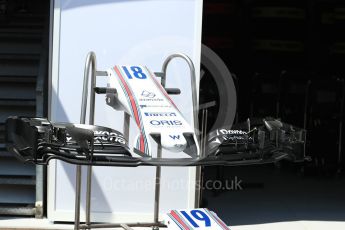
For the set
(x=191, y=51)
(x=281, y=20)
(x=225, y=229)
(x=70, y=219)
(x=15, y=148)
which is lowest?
(x=70, y=219)

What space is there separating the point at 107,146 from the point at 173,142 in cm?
31

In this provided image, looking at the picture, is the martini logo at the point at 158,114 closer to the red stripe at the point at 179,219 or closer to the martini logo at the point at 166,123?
the martini logo at the point at 166,123

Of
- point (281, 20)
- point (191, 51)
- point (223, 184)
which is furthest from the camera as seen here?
point (281, 20)

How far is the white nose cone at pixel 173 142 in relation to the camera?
3.08 metres

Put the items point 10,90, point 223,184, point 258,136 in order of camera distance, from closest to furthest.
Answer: point 258,136 → point 10,90 → point 223,184

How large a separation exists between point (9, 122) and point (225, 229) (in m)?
1.17

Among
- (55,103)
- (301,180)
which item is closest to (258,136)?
(55,103)

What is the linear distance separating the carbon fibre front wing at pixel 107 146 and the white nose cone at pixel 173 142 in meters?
0.10

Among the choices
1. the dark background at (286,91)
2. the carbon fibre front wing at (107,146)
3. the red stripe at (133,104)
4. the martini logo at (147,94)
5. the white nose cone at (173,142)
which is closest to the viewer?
the carbon fibre front wing at (107,146)

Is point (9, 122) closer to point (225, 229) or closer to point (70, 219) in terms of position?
point (225, 229)

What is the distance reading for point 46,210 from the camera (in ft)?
16.7

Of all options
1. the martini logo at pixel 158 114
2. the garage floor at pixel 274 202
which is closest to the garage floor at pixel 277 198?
the garage floor at pixel 274 202

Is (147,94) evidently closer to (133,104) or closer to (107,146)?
(133,104)

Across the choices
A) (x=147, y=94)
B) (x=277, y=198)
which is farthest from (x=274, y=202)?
(x=147, y=94)
